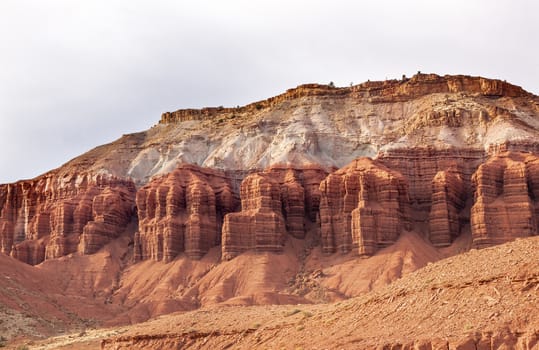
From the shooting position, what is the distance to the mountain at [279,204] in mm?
76062

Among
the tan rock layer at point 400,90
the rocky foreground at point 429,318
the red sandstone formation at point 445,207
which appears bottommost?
the rocky foreground at point 429,318

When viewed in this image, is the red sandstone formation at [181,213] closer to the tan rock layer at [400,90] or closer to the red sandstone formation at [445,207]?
the tan rock layer at [400,90]

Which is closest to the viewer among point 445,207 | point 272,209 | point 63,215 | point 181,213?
point 445,207

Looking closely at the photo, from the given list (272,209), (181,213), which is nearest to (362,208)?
(272,209)

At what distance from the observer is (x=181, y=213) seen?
9000cm

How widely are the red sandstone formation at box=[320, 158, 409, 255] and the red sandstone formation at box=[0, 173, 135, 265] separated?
81.2 feet

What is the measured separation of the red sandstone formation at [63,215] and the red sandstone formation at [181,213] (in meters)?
4.61

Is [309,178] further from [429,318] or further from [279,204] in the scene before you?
[429,318]

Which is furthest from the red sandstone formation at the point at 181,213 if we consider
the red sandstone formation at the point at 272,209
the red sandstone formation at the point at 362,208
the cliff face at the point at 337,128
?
the red sandstone formation at the point at 362,208

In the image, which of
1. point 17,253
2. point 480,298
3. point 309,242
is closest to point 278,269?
point 309,242

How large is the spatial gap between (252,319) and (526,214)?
39254 mm

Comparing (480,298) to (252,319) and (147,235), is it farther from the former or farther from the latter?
(147,235)

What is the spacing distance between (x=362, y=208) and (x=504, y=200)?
12469 mm

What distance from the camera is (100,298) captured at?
8369 centimetres
